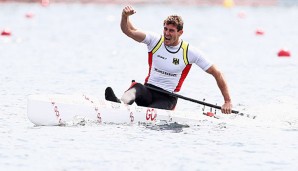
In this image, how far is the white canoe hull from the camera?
526 inches

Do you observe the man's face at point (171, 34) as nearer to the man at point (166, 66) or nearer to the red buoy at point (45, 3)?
the man at point (166, 66)

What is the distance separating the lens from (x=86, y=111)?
13.6m

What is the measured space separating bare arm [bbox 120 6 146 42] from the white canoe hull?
1085mm

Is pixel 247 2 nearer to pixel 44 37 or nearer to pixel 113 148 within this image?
pixel 44 37

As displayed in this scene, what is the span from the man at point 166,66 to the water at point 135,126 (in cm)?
55

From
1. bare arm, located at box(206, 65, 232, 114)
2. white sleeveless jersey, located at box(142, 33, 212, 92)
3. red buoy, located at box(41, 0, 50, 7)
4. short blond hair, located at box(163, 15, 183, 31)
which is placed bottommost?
bare arm, located at box(206, 65, 232, 114)

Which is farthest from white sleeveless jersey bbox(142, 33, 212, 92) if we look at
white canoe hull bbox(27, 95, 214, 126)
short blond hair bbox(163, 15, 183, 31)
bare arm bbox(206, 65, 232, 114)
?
white canoe hull bbox(27, 95, 214, 126)

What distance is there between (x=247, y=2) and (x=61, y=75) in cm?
7325

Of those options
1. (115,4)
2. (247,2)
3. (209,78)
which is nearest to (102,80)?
(209,78)

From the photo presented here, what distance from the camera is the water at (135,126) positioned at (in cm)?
1157

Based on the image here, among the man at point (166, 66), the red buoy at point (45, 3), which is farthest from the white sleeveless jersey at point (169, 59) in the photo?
the red buoy at point (45, 3)

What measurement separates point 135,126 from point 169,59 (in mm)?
1171

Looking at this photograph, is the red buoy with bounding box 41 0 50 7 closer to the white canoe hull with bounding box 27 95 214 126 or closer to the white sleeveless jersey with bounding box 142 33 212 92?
the white sleeveless jersey with bounding box 142 33 212 92

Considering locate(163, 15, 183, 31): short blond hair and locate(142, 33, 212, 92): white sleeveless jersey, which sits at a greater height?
locate(163, 15, 183, 31): short blond hair
